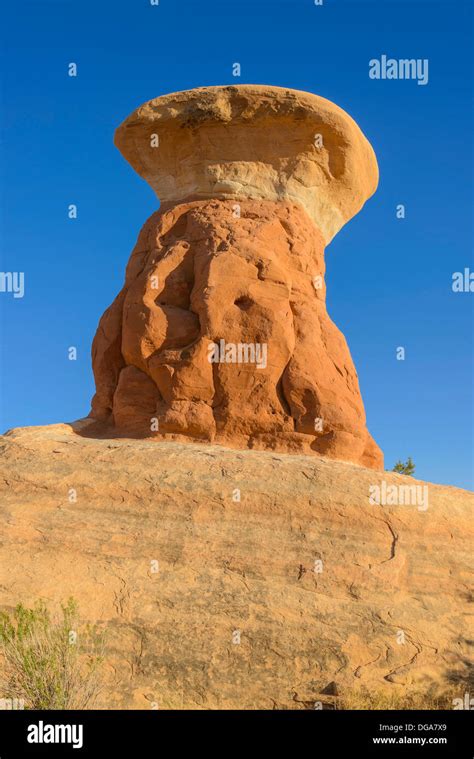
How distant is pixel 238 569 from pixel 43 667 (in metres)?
2.70

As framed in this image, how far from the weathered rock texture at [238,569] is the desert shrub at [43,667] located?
16.8 inches

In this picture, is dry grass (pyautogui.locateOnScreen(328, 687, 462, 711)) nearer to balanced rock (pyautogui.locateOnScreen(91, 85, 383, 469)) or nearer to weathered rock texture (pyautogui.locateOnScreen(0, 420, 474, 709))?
weathered rock texture (pyautogui.locateOnScreen(0, 420, 474, 709))

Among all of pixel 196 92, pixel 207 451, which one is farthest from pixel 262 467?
pixel 196 92

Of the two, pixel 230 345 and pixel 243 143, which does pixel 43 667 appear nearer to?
pixel 230 345

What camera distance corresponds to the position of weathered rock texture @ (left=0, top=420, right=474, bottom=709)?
8234 millimetres

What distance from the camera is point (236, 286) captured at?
12.2m

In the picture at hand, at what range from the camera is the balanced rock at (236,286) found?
11.9 metres

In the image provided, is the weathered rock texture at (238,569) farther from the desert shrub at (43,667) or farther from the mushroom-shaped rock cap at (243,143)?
the mushroom-shaped rock cap at (243,143)

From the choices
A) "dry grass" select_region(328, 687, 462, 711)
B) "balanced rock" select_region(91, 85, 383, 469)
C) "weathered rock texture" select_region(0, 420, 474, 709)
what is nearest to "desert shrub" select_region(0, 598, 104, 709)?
"weathered rock texture" select_region(0, 420, 474, 709)

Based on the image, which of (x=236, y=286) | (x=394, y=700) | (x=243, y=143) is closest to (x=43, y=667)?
(x=394, y=700)

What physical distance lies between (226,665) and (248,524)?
1.92m

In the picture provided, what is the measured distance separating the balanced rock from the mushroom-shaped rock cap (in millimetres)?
24

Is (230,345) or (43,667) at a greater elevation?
(230,345)

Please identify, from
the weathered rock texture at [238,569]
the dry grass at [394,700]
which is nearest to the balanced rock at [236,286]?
the weathered rock texture at [238,569]
